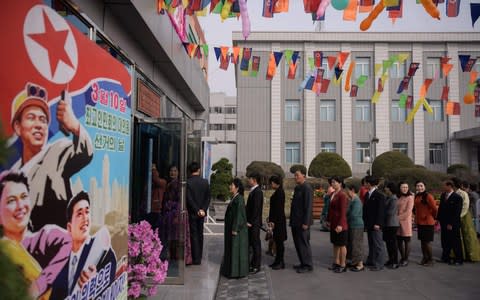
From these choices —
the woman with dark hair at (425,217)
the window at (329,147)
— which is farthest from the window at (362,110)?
the woman with dark hair at (425,217)

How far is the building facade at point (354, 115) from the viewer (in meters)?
Result: 31.2

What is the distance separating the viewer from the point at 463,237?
8445 millimetres

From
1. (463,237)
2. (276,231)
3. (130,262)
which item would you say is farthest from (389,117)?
(130,262)

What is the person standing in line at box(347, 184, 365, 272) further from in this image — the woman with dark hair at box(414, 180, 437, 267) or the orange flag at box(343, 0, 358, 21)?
the orange flag at box(343, 0, 358, 21)

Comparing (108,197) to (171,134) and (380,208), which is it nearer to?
(171,134)

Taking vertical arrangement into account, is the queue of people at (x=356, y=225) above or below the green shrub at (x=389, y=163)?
below

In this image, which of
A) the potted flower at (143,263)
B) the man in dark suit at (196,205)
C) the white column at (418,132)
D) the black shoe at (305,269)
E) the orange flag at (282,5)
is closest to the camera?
the potted flower at (143,263)

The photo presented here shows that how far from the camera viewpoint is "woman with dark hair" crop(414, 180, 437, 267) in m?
7.74

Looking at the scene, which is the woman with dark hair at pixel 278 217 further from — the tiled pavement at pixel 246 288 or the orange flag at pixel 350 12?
the orange flag at pixel 350 12

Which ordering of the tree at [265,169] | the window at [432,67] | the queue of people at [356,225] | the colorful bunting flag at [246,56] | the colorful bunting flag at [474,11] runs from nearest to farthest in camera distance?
1. the queue of people at [356,225]
2. the colorful bunting flag at [474,11]
3. the colorful bunting flag at [246,56]
4. the tree at [265,169]
5. the window at [432,67]

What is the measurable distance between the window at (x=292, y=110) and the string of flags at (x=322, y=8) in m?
23.8

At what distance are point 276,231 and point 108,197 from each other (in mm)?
4787

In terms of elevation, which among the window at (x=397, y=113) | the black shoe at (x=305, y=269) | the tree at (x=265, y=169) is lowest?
the black shoe at (x=305, y=269)

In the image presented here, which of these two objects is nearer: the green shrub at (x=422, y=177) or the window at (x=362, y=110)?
the green shrub at (x=422, y=177)
